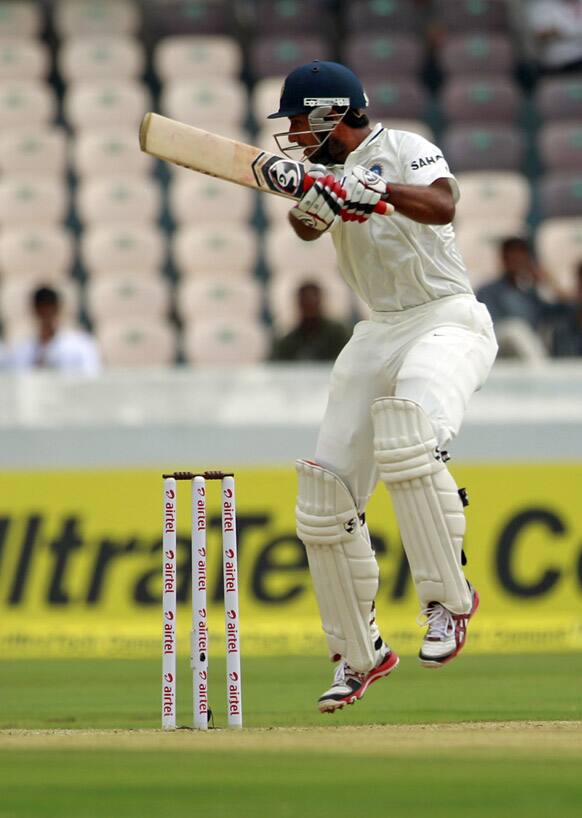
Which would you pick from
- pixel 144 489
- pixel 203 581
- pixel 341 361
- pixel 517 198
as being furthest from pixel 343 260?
pixel 517 198

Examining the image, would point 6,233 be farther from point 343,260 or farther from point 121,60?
point 343,260

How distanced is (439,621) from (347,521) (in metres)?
0.40

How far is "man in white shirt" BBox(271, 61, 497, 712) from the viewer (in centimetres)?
449

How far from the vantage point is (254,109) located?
1184cm

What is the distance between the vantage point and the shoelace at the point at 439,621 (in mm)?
4496

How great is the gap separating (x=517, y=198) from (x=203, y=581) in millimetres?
6926

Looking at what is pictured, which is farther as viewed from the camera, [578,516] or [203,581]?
[578,516]

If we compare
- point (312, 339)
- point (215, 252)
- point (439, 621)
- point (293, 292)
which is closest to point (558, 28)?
point (215, 252)

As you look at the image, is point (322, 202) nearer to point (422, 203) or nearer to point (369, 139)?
point (422, 203)

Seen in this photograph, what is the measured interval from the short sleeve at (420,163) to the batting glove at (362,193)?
22 cm

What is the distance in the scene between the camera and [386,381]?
15.7ft

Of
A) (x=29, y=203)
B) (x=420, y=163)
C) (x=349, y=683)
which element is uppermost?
(x=29, y=203)

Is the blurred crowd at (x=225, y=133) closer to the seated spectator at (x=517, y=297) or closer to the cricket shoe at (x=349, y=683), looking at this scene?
the seated spectator at (x=517, y=297)

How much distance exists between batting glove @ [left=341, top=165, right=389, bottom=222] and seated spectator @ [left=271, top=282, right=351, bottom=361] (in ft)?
12.0
